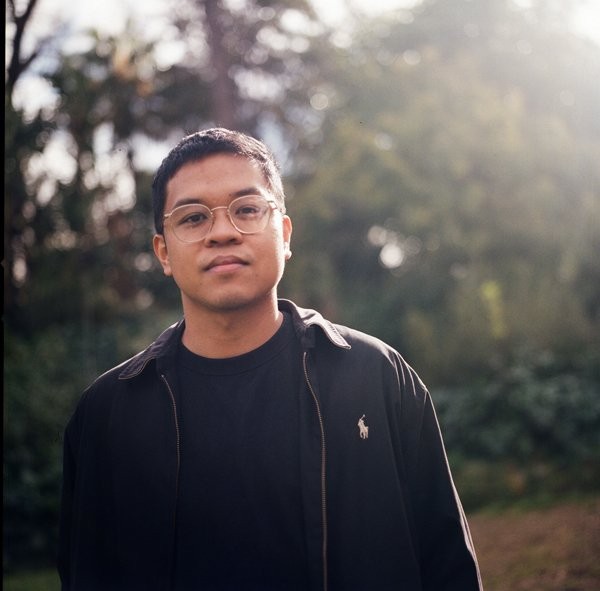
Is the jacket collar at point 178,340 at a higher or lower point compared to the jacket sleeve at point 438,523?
higher

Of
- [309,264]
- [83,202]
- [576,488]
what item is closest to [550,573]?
[576,488]

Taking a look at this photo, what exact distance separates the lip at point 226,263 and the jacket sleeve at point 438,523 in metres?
0.68

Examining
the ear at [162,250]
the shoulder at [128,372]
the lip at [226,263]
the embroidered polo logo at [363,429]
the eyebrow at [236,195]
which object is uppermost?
the eyebrow at [236,195]

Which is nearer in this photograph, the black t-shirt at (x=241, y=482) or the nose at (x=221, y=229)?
the black t-shirt at (x=241, y=482)

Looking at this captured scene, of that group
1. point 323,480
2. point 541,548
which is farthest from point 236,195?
point 541,548

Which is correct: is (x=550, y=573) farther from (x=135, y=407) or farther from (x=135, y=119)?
(x=135, y=119)

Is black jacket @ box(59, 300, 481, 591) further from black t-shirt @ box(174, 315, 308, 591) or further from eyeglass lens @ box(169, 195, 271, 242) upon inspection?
eyeglass lens @ box(169, 195, 271, 242)

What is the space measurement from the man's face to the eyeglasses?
15mm

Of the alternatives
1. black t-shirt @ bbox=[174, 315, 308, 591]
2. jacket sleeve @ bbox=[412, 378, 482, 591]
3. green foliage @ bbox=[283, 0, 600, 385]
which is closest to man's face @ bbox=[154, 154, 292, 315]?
black t-shirt @ bbox=[174, 315, 308, 591]

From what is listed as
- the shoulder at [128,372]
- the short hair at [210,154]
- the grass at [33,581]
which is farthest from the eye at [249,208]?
the grass at [33,581]

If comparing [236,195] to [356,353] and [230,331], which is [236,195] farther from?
[356,353]

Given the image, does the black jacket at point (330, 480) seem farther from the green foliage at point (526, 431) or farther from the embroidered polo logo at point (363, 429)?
the green foliage at point (526, 431)

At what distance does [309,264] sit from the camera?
14688 mm

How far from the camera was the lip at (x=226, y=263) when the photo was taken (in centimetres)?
218
